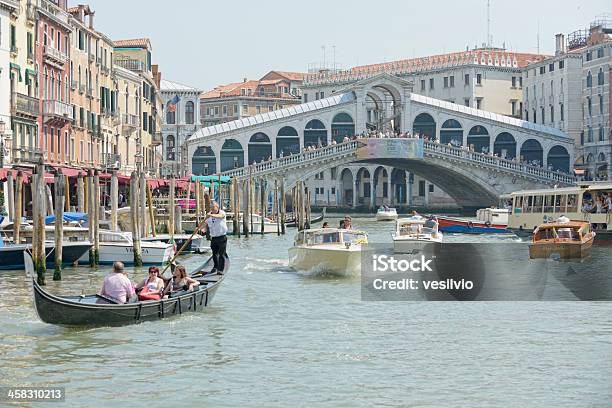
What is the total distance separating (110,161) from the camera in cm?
4356

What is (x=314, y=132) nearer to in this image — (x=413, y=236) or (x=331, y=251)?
(x=413, y=236)

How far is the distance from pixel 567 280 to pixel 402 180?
54.8 meters

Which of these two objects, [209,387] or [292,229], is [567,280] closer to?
[209,387]

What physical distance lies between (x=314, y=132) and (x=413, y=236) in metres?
35.0

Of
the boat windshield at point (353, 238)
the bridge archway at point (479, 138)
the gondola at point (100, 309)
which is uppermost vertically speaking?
the bridge archway at point (479, 138)

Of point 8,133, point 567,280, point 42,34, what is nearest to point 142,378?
point 567,280

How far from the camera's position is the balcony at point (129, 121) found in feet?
154

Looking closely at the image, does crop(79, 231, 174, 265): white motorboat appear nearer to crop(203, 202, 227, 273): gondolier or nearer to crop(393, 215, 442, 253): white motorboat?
crop(393, 215, 442, 253): white motorboat

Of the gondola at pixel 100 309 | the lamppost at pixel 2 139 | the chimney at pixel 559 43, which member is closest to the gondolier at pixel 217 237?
the gondola at pixel 100 309

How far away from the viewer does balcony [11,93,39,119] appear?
104 feet

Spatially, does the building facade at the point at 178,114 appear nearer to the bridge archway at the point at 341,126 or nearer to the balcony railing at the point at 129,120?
the bridge archway at the point at 341,126

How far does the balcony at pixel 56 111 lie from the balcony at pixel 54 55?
116 centimetres

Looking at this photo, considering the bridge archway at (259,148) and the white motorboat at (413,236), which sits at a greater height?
the bridge archway at (259,148)

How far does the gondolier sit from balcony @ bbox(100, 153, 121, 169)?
24262 mm
